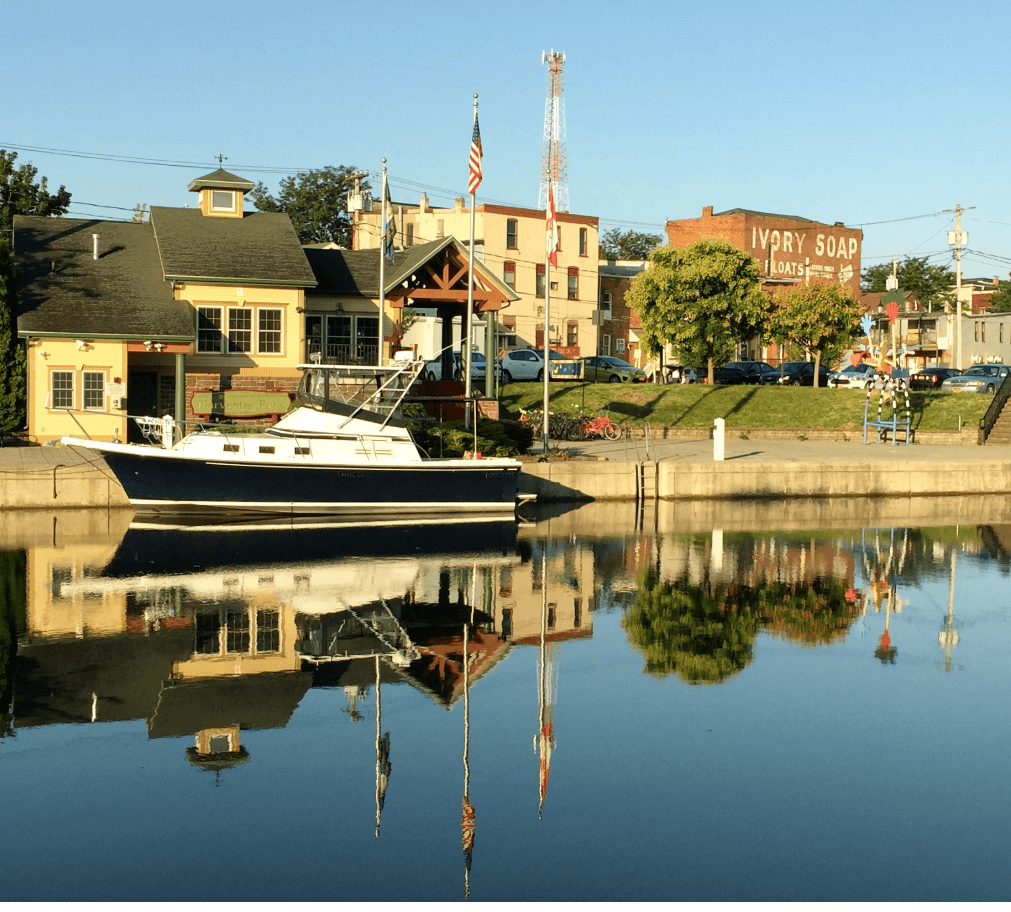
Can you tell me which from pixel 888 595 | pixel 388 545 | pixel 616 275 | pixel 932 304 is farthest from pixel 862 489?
pixel 932 304

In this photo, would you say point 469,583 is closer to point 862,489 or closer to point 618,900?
point 618,900

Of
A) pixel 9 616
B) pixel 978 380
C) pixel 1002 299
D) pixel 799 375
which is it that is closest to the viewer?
pixel 9 616

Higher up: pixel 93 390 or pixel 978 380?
pixel 978 380

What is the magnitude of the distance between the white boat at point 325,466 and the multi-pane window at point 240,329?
33.2 feet

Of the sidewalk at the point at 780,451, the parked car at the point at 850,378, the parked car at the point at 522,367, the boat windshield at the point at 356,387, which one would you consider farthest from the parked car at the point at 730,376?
the boat windshield at the point at 356,387

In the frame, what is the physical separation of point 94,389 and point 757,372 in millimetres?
30760

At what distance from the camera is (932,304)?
102 metres

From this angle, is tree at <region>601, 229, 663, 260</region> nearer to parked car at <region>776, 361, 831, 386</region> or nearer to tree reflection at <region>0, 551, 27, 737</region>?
parked car at <region>776, 361, 831, 386</region>

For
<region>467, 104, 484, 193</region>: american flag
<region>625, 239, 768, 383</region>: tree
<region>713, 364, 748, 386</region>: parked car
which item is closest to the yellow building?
<region>467, 104, 484, 193</region>: american flag

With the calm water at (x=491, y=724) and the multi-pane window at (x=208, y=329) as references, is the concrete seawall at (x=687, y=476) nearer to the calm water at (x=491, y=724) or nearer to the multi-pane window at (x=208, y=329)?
the calm water at (x=491, y=724)

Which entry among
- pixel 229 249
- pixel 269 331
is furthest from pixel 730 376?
pixel 229 249

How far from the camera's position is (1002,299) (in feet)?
346

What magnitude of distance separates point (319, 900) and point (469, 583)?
11.5 m

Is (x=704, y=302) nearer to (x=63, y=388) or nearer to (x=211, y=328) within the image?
(x=211, y=328)
